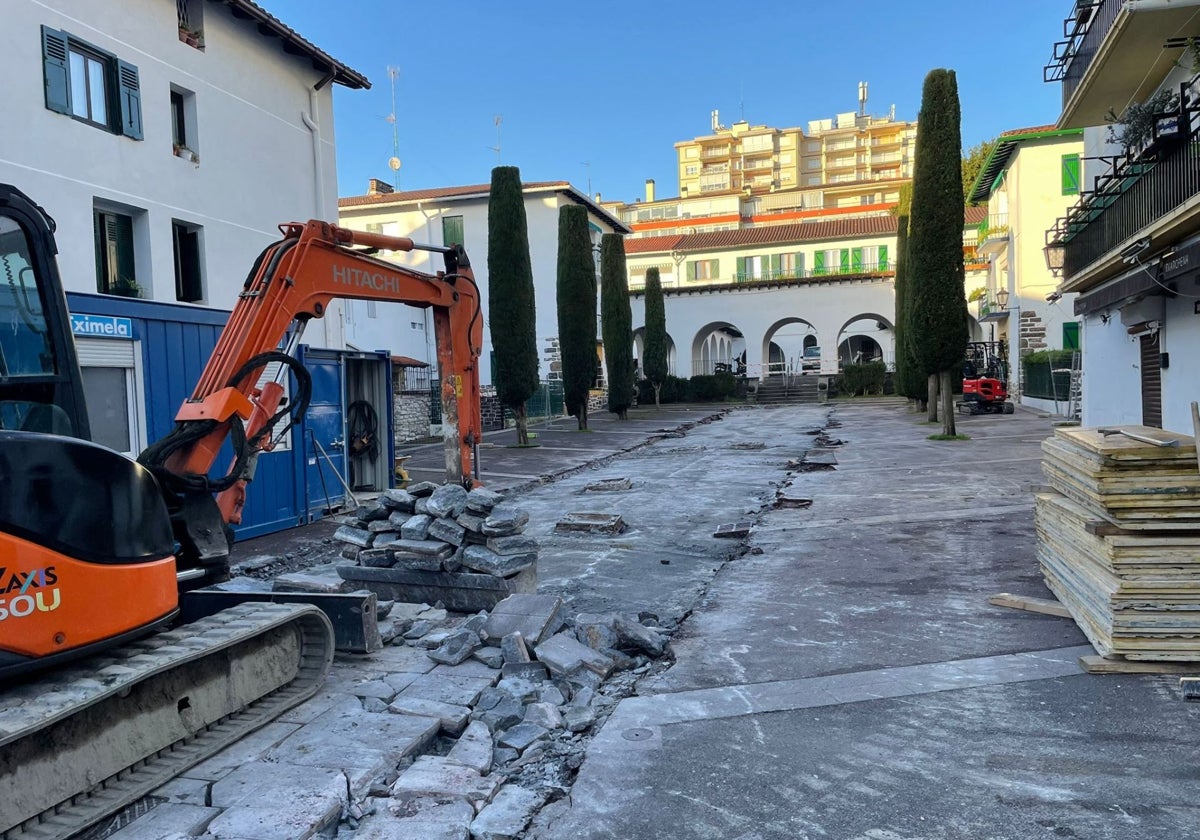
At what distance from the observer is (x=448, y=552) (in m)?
7.26

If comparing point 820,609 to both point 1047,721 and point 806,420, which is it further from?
point 806,420

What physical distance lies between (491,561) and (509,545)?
23 cm

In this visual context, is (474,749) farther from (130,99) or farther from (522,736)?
(130,99)

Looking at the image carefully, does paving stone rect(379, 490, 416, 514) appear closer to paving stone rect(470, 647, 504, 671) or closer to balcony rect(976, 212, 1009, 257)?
paving stone rect(470, 647, 504, 671)

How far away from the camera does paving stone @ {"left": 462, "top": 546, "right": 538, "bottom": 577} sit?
7027 millimetres

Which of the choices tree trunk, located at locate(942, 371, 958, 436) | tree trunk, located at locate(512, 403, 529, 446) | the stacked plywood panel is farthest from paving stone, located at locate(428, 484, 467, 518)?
tree trunk, located at locate(942, 371, 958, 436)

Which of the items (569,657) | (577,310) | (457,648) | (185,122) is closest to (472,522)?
(457,648)

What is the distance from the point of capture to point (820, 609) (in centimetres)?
698

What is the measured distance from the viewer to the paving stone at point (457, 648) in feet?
18.8

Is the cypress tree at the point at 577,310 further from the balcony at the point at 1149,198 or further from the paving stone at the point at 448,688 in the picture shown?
the paving stone at the point at 448,688

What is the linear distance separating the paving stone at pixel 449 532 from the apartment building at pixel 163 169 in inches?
167

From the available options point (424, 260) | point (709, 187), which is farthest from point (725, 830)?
point (709, 187)

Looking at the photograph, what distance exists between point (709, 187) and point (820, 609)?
299 feet

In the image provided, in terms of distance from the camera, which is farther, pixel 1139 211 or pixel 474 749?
pixel 1139 211
